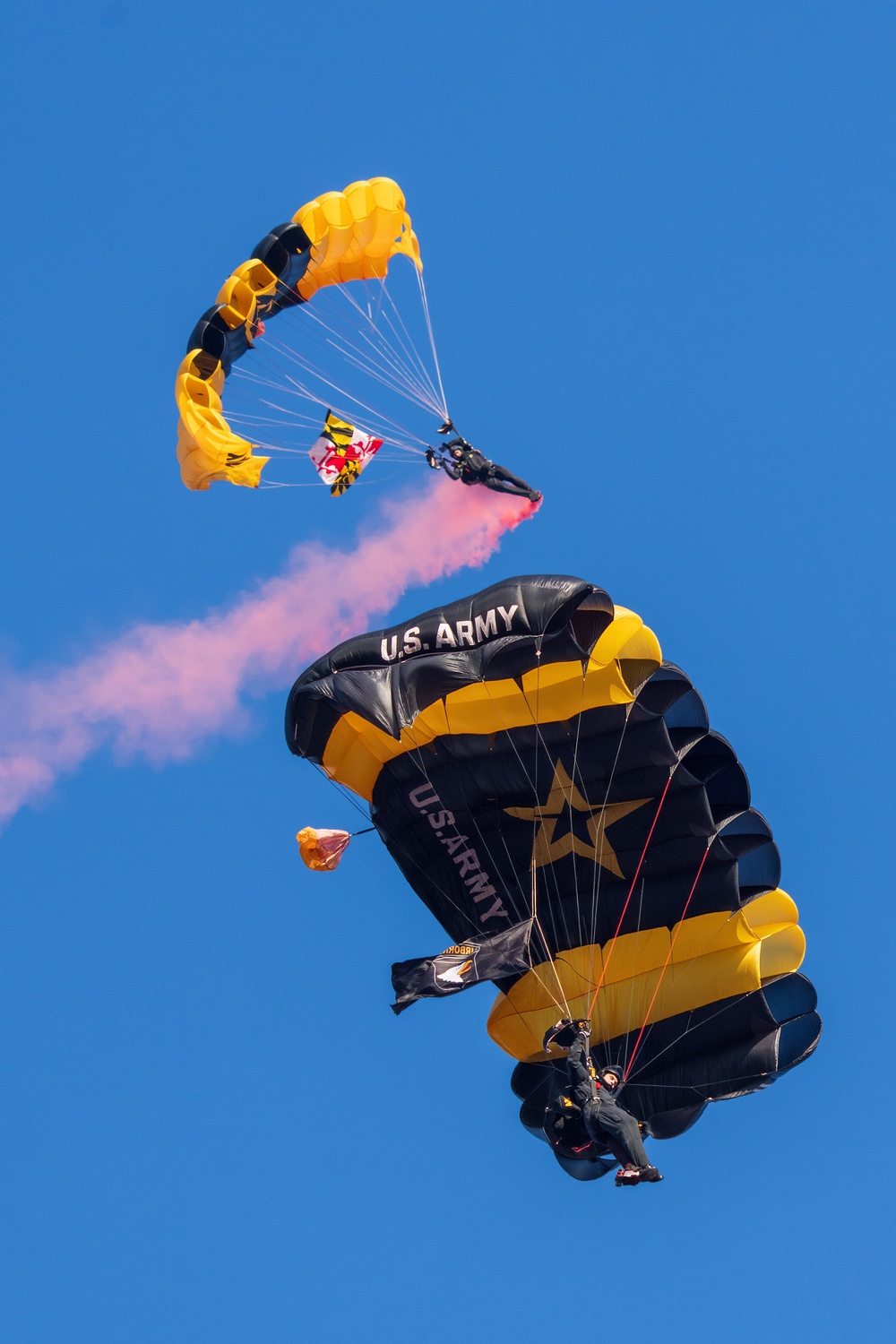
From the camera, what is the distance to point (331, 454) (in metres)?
22.5

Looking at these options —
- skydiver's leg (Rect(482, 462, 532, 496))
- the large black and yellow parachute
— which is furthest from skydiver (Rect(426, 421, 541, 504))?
the large black and yellow parachute

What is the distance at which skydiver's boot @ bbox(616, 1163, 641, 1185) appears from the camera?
15.4 meters

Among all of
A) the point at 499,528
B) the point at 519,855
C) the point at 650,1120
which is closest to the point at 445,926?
the point at 519,855

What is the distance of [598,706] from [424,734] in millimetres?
1745

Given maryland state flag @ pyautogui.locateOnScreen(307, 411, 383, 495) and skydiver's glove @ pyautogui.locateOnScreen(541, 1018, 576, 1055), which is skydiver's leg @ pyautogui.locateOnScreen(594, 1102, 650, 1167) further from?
maryland state flag @ pyautogui.locateOnScreen(307, 411, 383, 495)

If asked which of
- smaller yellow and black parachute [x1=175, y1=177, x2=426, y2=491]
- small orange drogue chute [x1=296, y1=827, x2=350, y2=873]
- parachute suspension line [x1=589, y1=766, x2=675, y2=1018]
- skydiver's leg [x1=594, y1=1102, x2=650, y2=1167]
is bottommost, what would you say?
skydiver's leg [x1=594, y1=1102, x2=650, y2=1167]

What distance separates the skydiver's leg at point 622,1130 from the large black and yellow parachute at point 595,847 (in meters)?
1.75

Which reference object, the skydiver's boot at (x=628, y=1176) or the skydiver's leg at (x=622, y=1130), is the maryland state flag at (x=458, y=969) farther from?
the skydiver's boot at (x=628, y=1176)

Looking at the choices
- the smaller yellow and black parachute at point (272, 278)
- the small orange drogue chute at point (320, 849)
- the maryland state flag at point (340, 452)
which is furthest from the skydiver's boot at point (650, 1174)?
the maryland state flag at point (340, 452)

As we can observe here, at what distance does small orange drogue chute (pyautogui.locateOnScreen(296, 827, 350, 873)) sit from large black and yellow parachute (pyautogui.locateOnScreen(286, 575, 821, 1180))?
55 cm

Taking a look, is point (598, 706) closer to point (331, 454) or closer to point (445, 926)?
point (445, 926)

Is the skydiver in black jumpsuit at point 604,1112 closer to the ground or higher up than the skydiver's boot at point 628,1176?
higher up

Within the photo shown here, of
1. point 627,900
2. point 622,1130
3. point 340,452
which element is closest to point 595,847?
point 627,900

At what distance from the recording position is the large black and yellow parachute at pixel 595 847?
1742 centimetres
